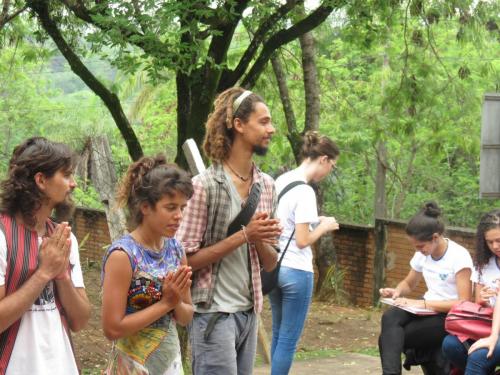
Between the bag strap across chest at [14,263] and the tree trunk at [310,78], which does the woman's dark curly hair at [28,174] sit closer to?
the bag strap across chest at [14,263]

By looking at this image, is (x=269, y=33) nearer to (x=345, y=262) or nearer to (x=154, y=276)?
(x=154, y=276)

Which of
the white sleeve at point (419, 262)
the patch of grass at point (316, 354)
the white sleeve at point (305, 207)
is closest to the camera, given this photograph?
the white sleeve at point (305, 207)

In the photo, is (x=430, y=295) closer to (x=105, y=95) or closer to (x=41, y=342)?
(x=105, y=95)

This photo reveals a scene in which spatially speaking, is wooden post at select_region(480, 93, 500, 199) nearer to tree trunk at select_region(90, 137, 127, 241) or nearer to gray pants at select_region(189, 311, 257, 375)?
tree trunk at select_region(90, 137, 127, 241)

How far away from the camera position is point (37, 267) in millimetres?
3336

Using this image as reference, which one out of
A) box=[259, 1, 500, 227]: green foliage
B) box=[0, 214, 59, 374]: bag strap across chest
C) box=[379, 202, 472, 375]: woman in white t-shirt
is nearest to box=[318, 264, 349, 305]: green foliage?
box=[259, 1, 500, 227]: green foliage

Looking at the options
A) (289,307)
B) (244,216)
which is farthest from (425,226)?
(244,216)

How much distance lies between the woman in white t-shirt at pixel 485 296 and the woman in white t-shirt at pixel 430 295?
0.72ft

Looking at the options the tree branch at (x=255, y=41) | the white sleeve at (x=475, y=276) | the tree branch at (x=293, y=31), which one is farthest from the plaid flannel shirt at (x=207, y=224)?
the tree branch at (x=293, y=31)

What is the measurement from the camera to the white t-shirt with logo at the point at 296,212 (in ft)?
20.9

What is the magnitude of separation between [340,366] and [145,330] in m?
5.10

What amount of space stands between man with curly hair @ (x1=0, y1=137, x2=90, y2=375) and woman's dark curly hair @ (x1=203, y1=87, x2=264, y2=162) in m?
1.16

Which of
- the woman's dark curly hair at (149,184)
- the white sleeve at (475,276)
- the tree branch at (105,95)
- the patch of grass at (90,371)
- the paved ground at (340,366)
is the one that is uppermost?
the tree branch at (105,95)

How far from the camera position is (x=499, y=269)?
6148 mm
